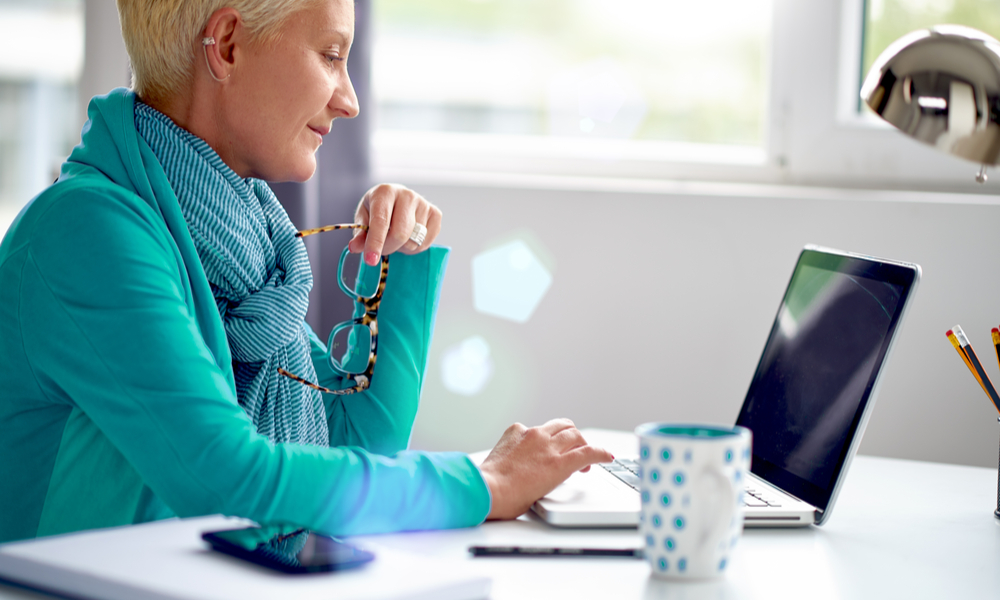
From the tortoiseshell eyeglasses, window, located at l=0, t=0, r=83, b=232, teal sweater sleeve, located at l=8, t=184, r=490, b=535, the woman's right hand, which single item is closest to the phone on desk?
teal sweater sleeve, located at l=8, t=184, r=490, b=535

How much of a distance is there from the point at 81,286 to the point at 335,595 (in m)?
0.41

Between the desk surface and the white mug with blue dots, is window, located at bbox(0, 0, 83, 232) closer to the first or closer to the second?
the desk surface

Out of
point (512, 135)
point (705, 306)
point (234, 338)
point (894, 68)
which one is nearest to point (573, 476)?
point (234, 338)

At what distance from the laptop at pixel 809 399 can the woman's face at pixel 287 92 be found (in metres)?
0.53

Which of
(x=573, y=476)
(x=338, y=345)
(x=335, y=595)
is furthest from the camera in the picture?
(x=338, y=345)

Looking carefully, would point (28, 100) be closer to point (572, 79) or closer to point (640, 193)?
point (572, 79)

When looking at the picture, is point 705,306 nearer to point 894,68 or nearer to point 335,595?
point 894,68

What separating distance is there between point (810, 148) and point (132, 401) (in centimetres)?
156

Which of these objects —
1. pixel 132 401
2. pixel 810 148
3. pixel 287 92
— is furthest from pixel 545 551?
pixel 810 148

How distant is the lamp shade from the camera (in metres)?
0.81

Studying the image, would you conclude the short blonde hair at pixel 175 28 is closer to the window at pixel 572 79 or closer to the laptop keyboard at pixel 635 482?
the laptop keyboard at pixel 635 482

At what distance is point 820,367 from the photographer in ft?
3.32

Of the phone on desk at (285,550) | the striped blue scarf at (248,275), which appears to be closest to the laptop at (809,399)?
the phone on desk at (285,550)

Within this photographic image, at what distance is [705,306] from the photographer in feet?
5.97
